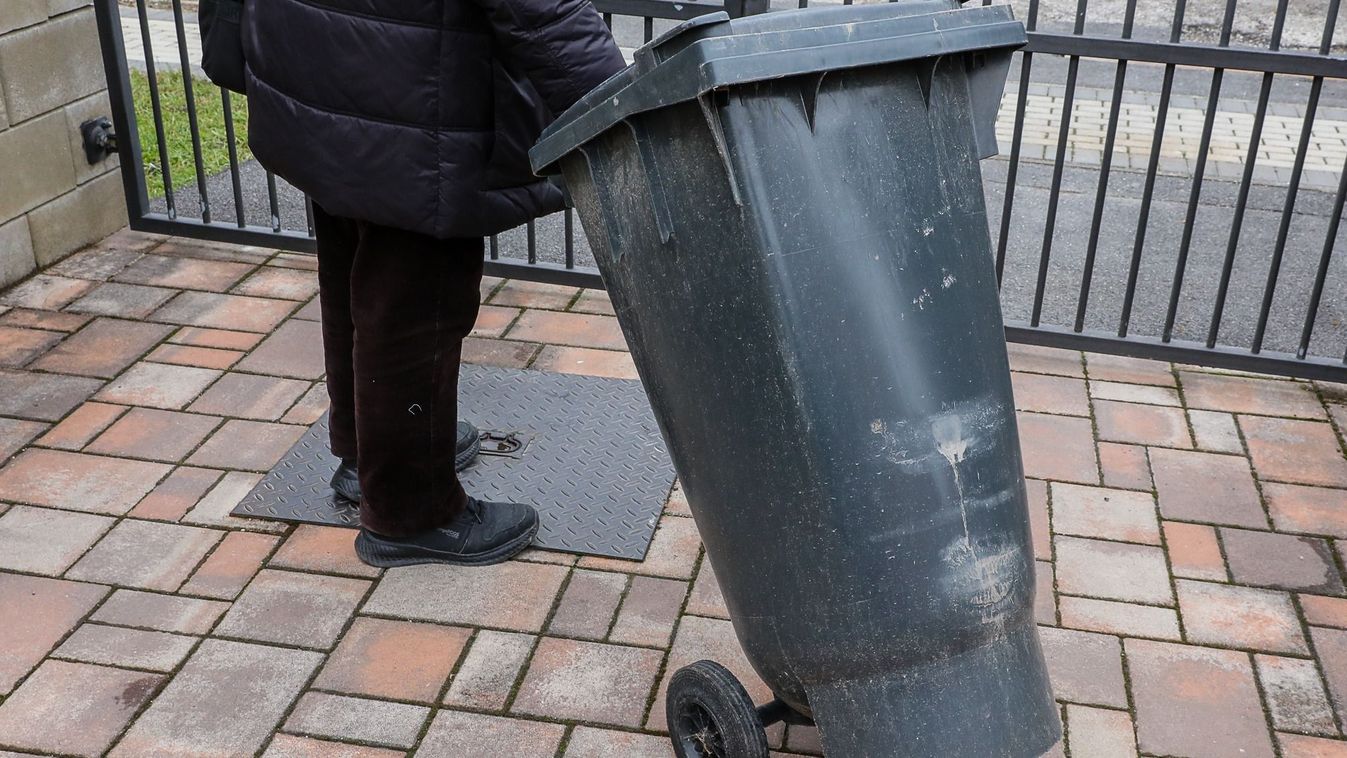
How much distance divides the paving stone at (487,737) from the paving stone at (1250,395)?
2.26 meters

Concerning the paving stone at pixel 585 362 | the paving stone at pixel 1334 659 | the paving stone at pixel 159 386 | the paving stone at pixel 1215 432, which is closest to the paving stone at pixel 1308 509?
the paving stone at pixel 1215 432

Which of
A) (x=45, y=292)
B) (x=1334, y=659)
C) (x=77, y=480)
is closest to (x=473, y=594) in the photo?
(x=77, y=480)

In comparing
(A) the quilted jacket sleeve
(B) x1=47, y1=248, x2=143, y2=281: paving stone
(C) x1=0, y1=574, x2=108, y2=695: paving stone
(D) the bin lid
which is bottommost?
(C) x1=0, y1=574, x2=108, y2=695: paving stone

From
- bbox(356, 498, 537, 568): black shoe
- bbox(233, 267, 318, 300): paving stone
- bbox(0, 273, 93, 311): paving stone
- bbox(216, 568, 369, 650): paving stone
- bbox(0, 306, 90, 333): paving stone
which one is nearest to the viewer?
bbox(216, 568, 369, 650): paving stone

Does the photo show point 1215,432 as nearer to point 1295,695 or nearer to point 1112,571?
point 1112,571

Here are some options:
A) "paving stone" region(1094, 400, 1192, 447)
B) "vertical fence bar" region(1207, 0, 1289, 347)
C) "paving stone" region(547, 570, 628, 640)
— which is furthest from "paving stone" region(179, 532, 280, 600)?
"vertical fence bar" region(1207, 0, 1289, 347)

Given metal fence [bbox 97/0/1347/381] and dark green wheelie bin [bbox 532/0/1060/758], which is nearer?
dark green wheelie bin [bbox 532/0/1060/758]

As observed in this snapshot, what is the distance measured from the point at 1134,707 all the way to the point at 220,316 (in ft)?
9.66

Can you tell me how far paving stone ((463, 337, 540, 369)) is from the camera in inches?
153

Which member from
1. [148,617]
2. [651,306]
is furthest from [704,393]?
[148,617]

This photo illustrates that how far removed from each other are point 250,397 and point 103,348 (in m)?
0.59

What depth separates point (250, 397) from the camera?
3617 mm

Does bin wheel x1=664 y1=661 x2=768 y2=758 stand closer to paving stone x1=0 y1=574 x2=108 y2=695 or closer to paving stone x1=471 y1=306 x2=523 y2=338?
paving stone x1=0 y1=574 x2=108 y2=695

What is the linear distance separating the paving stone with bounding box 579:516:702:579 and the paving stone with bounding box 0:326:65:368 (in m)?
1.97
